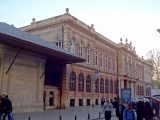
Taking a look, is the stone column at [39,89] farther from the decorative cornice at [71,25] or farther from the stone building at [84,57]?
the decorative cornice at [71,25]

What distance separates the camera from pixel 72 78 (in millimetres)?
29547

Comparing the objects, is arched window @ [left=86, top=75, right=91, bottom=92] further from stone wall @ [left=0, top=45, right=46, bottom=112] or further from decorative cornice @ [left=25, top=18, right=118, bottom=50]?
stone wall @ [left=0, top=45, right=46, bottom=112]

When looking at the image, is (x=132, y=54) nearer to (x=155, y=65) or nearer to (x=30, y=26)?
(x=155, y=65)

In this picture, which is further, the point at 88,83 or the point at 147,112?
the point at 88,83

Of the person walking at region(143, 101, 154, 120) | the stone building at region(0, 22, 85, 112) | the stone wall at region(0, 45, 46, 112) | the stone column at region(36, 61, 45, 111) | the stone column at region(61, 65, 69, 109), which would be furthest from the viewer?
the stone column at region(61, 65, 69, 109)

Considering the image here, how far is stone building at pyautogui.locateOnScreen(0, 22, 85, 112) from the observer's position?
60.3ft

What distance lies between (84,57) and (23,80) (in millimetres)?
14140

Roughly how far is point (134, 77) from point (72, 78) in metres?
30.2

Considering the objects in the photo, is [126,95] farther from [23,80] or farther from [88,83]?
[88,83]

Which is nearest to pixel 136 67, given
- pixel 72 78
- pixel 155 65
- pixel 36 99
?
pixel 155 65

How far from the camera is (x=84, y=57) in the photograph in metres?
32.8

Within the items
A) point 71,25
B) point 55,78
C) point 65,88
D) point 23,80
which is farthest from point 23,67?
point 71,25

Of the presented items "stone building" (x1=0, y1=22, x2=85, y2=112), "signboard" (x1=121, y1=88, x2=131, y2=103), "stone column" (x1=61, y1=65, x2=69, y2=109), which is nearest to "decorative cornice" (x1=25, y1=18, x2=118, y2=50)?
"stone column" (x1=61, y1=65, x2=69, y2=109)

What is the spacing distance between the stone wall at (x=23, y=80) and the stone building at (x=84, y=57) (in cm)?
321
